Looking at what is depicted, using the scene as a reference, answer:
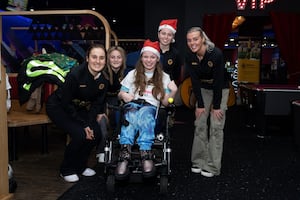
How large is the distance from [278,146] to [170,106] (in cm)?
267

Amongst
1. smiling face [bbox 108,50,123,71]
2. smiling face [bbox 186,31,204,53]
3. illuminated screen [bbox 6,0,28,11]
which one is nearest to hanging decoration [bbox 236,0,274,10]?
illuminated screen [bbox 6,0,28,11]

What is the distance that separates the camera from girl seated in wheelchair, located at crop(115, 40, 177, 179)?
3039 millimetres

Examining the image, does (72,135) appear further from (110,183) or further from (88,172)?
(110,183)

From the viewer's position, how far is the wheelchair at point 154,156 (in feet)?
9.88

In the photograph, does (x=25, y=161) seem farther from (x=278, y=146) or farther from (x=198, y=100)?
(x=278, y=146)

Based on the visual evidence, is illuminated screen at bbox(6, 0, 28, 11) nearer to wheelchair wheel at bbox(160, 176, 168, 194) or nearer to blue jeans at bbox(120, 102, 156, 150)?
blue jeans at bbox(120, 102, 156, 150)

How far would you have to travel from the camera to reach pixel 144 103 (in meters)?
3.26

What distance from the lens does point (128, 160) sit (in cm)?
304

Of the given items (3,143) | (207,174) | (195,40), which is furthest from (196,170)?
(3,143)

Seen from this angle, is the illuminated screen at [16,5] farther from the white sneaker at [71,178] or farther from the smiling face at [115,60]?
the white sneaker at [71,178]

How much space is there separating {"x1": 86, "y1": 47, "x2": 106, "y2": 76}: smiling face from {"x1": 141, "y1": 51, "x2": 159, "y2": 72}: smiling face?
1.27 feet

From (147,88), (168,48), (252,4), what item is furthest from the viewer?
(252,4)

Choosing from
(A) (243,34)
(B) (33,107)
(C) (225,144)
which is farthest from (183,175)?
(A) (243,34)

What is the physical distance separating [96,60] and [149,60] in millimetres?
502
